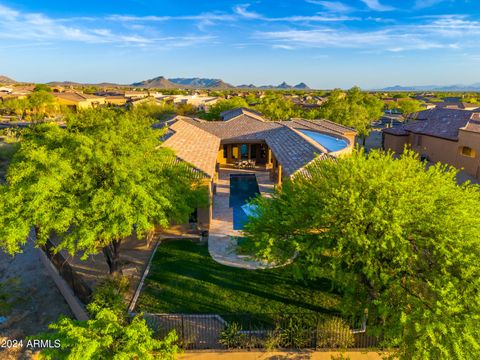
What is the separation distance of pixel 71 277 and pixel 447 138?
1663 inches

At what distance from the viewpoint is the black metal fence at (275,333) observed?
13.0m

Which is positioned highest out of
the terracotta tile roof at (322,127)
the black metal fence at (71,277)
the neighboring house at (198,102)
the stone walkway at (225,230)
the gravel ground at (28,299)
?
the neighboring house at (198,102)

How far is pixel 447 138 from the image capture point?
38625 millimetres

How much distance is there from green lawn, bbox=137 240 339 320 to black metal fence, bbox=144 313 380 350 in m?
0.95

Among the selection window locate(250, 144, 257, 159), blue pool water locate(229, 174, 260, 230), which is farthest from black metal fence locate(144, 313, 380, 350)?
window locate(250, 144, 257, 159)

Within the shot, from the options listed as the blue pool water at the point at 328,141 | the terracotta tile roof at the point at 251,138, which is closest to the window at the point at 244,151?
the terracotta tile roof at the point at 251,138

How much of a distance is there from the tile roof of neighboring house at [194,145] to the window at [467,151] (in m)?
28.8

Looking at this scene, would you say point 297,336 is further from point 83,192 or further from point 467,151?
point 467,151

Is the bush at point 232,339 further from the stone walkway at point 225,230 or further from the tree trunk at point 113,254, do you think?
the tree trunk at point 113,254

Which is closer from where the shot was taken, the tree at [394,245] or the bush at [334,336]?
the tree at [394,245]

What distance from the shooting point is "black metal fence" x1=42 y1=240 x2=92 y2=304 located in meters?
16.7

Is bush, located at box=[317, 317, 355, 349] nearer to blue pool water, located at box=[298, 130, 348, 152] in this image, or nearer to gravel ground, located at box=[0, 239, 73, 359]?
gravel ground, located at box=[0, 239, 73, 359]

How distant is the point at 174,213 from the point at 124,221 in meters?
3.18

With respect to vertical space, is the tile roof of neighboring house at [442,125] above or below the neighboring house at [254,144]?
above
